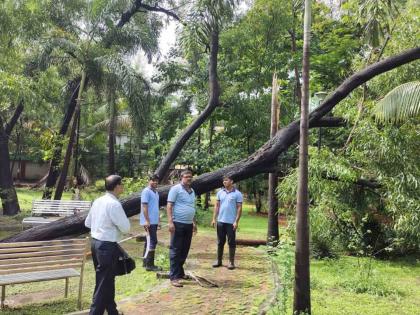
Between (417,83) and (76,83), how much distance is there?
41.4 feet

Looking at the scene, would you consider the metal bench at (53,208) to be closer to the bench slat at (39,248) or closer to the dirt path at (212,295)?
the dirt path at (212,295)

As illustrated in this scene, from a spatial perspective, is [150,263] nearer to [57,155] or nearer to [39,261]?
[39,261]

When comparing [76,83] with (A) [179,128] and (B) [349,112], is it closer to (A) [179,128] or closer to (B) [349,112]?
(A) [179,128]

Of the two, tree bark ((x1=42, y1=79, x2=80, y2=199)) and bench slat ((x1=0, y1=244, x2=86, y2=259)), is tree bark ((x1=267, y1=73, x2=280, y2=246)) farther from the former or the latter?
tree bark ((x1=42, y1=79, x2=80, y2=199))

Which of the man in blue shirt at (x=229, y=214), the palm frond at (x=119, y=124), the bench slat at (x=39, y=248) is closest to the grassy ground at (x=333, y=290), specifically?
the bench slat at (x=39, y=248)

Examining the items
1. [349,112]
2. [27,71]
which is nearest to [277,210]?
[349,112]

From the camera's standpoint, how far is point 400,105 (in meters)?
8.31

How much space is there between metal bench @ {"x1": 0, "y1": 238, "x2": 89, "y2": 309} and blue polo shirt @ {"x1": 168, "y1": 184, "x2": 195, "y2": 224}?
1.50 meters

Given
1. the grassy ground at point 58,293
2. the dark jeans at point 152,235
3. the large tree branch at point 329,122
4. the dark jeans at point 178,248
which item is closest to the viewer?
the grassy ground at point 58,293

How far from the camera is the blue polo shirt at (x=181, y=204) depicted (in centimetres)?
716

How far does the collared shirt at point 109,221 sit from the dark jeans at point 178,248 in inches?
81.9

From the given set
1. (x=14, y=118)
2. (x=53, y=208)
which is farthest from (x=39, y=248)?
(x=14, y=118)

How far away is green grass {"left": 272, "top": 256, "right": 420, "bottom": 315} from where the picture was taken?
21.3 feet

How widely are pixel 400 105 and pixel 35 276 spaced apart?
264 inches
